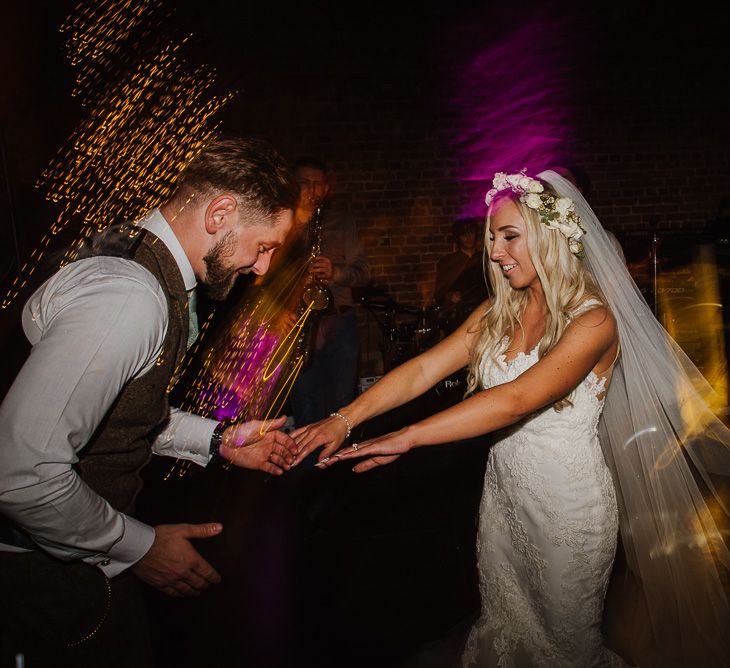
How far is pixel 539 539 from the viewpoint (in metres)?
2.34

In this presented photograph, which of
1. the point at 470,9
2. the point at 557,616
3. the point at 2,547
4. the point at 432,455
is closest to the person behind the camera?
the point at 2,547

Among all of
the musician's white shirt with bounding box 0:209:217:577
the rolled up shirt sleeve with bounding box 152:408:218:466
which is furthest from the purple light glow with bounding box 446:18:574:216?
the musician's white shirt with bounding box 0:209:217:577

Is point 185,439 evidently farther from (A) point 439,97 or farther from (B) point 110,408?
(A) point 439,97

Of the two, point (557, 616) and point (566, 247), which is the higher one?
point (566, 247)

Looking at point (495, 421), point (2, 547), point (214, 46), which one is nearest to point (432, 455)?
point (495, 421)

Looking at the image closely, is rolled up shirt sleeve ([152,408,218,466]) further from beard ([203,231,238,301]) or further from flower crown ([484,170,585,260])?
flower crown ([484,170,585,260])

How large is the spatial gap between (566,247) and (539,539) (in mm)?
1280

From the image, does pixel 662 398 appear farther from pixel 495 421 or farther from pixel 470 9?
pixel 470 9

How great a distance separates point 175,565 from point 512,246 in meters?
1.88

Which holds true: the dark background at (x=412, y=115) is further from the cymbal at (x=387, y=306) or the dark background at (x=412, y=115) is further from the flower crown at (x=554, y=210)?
the flower crown at (x=554, y=210)

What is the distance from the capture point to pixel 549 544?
2295mm

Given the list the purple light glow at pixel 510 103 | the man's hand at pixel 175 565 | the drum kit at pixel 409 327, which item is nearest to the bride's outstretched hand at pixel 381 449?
the man's hand at pixel 175 565

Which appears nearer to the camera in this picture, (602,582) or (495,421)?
(495,421)

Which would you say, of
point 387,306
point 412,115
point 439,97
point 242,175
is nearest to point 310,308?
point 387,306
